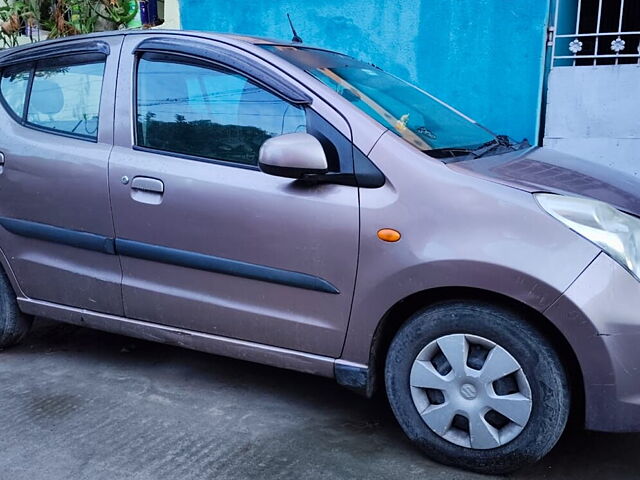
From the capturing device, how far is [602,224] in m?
2.38

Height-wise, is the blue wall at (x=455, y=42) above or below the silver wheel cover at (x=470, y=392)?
above

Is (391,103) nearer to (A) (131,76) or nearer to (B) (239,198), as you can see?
(B) (239,198)

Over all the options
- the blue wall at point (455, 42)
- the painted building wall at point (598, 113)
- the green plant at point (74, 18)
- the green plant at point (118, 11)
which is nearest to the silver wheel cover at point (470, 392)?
the painted building wall at point (598, 113)

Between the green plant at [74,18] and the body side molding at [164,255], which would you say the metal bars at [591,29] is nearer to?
the body side molding at [164,255]

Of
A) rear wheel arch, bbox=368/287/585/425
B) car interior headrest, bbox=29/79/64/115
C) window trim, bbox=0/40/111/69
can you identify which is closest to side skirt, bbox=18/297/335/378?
rear wheel arch, bbox=368/287/585/425

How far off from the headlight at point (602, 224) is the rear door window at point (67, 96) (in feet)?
7.18

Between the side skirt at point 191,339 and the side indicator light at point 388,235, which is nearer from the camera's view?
the side indicator light at point 388,235

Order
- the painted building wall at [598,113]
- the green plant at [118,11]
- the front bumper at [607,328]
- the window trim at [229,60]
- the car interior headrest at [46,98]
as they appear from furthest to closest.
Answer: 1. the green plant at [118,11]
2. the painted building wall at [598,113]
3. the car interior headrest at [46,98]
4. the window trim at [229,60]
5. the front bumper at [607,328]

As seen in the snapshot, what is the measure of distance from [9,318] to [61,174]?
39.0 inches

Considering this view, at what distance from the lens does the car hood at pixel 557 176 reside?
254cm

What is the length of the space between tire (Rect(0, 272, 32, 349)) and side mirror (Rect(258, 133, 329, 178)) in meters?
1.92

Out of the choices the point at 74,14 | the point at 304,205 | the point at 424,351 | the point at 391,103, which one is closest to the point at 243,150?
the point at 304,205

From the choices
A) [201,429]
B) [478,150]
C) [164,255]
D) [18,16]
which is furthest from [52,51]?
[18,16]

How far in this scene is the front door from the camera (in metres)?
2.71
